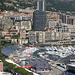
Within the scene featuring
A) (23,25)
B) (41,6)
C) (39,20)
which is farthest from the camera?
(41,6)

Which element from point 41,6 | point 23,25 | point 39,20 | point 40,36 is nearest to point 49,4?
point 41,6

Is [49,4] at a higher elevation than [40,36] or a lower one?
higher

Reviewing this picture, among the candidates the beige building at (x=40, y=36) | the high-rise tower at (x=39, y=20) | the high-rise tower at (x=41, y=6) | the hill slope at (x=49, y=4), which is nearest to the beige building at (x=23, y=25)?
the high-rise tower at (x=39, y=20)

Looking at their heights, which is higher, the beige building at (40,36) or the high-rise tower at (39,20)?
the high-rise tower at (39,20)

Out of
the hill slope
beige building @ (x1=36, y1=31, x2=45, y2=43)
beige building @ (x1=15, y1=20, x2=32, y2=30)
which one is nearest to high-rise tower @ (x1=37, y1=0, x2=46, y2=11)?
beige building @ (x1=15, y1=20, x2=32, y2=30)

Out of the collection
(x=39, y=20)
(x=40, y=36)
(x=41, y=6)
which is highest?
(x=41, y=6)

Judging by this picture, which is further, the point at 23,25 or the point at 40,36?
the point at 23,25

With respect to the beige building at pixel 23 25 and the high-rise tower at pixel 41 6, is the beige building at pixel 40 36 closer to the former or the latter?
the beige building at pixel 23 25

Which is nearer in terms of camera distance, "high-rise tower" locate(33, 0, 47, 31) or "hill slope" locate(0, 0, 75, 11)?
"high-rise tower" locate(33, 0, 47, 31)

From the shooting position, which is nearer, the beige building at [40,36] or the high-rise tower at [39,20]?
the beige building at [40,36]

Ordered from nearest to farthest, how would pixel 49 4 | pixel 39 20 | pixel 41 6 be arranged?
pixel 39 20 → pixel 41 6 → pixel 49 4

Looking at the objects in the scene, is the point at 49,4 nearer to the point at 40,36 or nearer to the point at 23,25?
the point at 23,25

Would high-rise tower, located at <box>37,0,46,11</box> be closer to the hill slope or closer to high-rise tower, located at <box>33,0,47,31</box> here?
high-rise tower, located at <box>33,0,47,31</box>
